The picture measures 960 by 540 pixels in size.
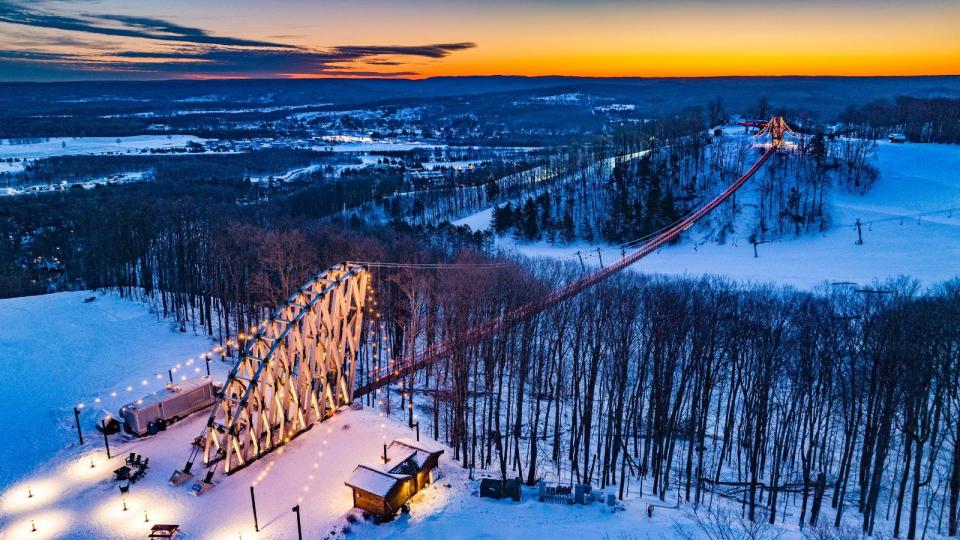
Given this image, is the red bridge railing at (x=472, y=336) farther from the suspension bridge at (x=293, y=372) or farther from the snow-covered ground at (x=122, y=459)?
the snow-covered ground at (x=122, y=459)

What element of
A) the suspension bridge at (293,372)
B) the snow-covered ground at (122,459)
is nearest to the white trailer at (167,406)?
the snow-covered ground at (122,459)

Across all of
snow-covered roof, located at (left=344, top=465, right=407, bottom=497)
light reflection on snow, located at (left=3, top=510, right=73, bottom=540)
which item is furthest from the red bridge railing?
light reflection on snow, located at (left=3, top=510, right=73, bottom=540)

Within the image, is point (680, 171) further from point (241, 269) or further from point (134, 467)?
point (134, 467)

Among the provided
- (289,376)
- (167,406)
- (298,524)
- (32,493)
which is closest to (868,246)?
(289,376)

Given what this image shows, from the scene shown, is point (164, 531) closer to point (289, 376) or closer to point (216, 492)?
point (216, 492)

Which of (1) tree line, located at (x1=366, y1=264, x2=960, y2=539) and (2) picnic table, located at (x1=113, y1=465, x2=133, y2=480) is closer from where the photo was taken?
(2) picnic table, located at (x1=113, y1=465, x2=133, y2=480)

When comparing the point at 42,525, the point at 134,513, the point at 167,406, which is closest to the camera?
the point at 42,525

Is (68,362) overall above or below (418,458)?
below

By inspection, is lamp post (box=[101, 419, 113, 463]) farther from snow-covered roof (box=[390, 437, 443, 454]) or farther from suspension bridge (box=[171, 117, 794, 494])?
snow-covered roof (box=[390, 437, 443, 454])
